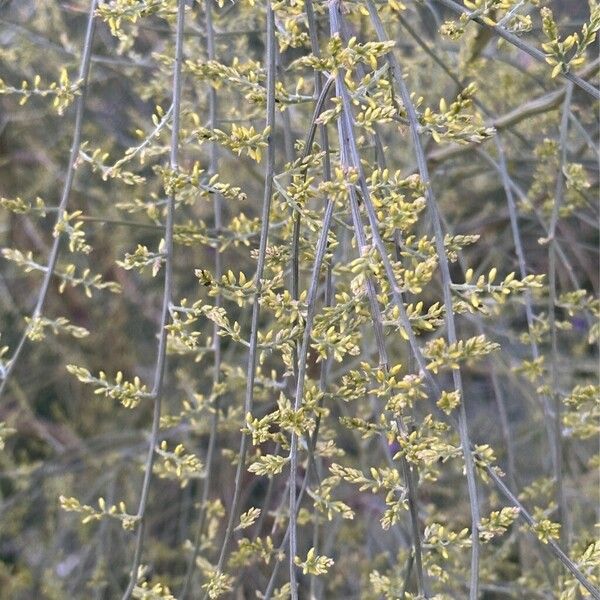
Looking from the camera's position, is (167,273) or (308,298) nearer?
(308,298)

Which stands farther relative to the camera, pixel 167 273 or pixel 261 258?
pixel 167 273

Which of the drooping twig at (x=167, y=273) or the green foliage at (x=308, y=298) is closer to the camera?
the green foliage at (x=308, y=298)

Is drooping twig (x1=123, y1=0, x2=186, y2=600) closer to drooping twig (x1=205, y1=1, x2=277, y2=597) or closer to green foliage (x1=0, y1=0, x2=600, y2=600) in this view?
green foliage (x1=0, y1=0, x2=600, y2=600)

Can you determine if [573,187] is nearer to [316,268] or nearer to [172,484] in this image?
[316,268]

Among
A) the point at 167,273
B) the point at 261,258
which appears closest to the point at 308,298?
the point at 261,258

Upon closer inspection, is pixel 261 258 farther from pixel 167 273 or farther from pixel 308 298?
pixel 167 273

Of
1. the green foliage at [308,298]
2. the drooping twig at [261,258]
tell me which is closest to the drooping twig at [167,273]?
the green foliage at [308,298]

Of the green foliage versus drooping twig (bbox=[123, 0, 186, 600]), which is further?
drooping twig (bbox=[123, 0, 186, 600])

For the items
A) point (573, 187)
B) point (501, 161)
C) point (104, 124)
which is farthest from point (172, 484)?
point (573, 187)

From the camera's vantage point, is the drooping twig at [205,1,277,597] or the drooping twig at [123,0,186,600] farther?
the drooping twig at [123,0,186,600]

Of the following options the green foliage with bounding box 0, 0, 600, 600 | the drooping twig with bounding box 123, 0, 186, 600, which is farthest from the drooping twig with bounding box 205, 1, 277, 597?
the drooping twig with bounding box 123, 0, 186, 600

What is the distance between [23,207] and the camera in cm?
143

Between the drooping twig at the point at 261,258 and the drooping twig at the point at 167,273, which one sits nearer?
the drooping twig at the point at 261,258

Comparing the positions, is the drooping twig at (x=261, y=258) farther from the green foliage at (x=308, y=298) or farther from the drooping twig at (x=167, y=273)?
the drooping twig at (x=167, y=273)
